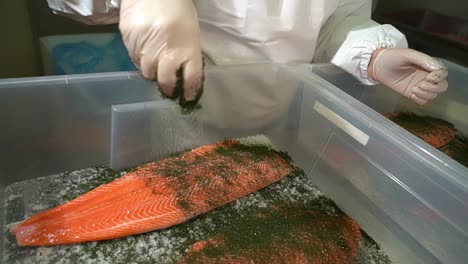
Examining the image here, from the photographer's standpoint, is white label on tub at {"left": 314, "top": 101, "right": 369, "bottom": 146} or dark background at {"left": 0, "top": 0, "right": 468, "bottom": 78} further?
dark background at {"left": 0, "top": 0, "right": 468, "bottom": 78}

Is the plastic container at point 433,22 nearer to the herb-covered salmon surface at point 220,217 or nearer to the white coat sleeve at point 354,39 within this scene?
the white coat sleeve at point 354,39

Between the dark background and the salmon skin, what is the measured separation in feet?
2.51

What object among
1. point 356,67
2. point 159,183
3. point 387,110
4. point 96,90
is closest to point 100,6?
point 96,90

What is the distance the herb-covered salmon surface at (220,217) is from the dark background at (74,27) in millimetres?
645

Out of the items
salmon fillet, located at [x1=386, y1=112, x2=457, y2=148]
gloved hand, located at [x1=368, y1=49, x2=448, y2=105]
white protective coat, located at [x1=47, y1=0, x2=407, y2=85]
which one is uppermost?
white protective coat, located at [x1=47, y1=0, x2=407, y2=85]

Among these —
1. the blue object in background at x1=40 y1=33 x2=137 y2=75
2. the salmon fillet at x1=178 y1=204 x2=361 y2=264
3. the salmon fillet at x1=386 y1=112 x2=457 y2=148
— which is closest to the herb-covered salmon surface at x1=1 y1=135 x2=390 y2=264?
the salmon fillet at x1=178 y1=204 x2=361 y2=264

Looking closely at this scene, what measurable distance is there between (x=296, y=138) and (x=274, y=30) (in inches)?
11.6

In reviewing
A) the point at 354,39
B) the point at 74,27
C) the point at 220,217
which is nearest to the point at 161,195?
the point at 220,217

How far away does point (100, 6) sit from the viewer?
2.79 feet

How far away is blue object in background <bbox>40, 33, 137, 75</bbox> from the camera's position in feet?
4.52

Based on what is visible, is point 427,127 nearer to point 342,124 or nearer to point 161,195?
point 342,124

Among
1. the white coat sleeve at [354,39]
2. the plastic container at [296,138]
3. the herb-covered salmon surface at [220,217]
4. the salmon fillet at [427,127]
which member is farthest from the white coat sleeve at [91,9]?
the salmon fillet at [427,127]

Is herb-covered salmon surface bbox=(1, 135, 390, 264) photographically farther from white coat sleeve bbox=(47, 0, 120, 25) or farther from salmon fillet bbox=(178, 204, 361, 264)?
white coat sleeve bbox=(47, 0, 120, 25)

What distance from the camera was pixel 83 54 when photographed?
4.65ft
